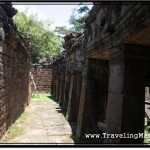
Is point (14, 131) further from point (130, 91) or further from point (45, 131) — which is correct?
point (130, 91)

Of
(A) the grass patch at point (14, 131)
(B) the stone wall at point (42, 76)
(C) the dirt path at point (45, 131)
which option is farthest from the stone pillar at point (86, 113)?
(B) the stone wall at point (42, 76)

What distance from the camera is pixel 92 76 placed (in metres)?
6.66

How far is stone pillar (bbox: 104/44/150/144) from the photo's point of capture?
13.0 ft

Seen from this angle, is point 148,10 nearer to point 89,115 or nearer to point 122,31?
point 122,31

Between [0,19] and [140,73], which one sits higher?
[0,19]

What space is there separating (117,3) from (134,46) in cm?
76

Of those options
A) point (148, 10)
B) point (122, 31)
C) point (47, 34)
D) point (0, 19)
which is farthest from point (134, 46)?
point (47, 34)

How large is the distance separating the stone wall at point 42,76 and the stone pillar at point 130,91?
19431mm

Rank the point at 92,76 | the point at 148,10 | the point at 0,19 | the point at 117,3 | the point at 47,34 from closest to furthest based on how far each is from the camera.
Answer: the point at 148,10, the point at 117,3, the point at 0,19, the point at 92,76, the point at 47,34

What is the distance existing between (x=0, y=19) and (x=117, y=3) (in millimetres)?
2515

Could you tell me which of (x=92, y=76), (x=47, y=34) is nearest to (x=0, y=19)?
(x=92, y=76)

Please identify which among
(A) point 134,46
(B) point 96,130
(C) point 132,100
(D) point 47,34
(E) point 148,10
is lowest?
(B) point 96,130

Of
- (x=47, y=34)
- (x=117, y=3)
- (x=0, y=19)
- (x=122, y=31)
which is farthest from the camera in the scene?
(x=47, y=34)

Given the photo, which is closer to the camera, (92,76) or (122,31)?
(122,31)
